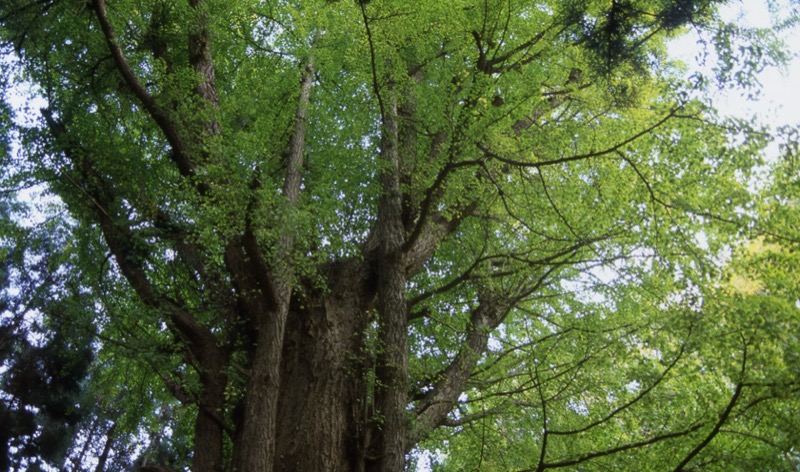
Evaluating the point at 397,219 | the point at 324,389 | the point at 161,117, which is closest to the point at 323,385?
the point at 324,389

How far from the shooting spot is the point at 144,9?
7.07m

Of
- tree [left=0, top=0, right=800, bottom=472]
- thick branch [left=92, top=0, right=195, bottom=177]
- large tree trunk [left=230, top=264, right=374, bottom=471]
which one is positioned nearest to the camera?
tree [left=0, top=0, right=800, bottom=472]

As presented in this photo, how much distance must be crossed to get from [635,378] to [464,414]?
2790mm

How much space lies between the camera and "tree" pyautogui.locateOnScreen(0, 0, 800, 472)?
16.2 ft

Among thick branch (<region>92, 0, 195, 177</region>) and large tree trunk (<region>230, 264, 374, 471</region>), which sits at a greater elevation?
thick branch (<region>92, 0, 195, 177</region>)

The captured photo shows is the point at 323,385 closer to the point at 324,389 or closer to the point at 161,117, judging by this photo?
the point at 324,389

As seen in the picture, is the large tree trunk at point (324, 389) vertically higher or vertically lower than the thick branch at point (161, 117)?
lower

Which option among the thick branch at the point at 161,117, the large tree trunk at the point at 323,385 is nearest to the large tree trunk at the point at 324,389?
the large tree trunk at the point at 323,385

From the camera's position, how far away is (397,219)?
648 cm

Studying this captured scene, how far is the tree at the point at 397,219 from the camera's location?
4.93m

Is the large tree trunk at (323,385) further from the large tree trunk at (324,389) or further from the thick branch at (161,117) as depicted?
the thick branch at (161,117)

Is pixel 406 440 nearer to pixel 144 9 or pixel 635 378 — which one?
pixel 635 378

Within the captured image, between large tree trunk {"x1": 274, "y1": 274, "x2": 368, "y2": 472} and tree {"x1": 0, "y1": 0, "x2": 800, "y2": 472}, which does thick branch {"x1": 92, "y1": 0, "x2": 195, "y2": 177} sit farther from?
large tree trunk {"x1": 274, "y1": 274, "x2": 368, "y2": 472}

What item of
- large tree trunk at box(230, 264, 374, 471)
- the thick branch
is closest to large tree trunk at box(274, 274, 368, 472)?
large tree trunk at box(230, 264, 374, 471)
